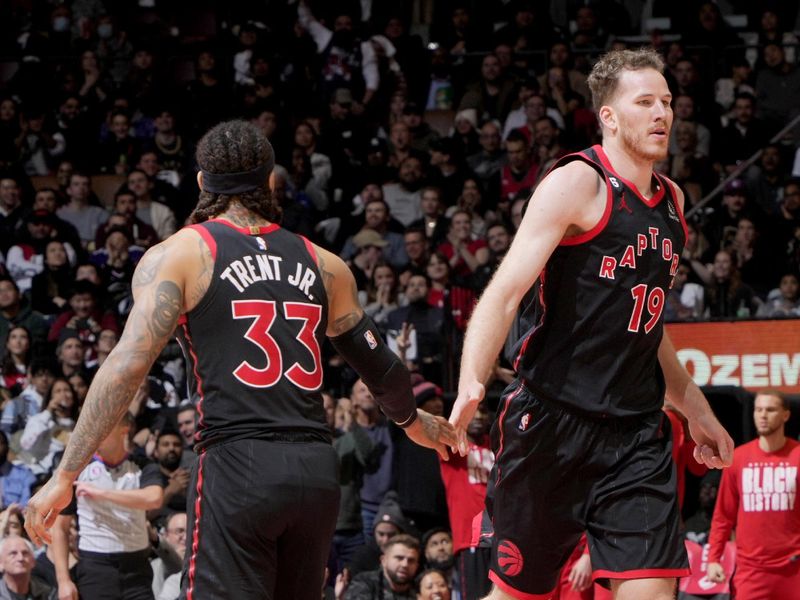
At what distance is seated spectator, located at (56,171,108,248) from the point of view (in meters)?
14.2

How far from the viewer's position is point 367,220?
43.5 feet

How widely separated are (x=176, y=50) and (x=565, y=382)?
41.7 feet

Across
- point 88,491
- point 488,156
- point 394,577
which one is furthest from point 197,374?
point 488,156

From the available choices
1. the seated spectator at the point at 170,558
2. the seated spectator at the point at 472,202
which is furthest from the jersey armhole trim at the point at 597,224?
the seated spectator at the point at 472,202

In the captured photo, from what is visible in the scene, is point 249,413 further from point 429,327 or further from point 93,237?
point 93,237

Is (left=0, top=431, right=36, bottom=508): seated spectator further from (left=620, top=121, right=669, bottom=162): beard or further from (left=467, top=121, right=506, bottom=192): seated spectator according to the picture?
(left=620, top=121, right=669, bottom=162): beard

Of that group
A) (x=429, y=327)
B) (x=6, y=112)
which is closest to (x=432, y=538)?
(x=429, y=327)

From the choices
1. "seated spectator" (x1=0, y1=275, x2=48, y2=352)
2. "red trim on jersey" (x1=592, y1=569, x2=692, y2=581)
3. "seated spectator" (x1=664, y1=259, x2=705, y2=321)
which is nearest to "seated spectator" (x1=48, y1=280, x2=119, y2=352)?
"seated spectator" (x1=0, y1=275, x2=48, y2=352)

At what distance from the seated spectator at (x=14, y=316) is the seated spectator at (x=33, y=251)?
65cm

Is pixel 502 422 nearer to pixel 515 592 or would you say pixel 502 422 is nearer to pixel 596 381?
pixel 596 381

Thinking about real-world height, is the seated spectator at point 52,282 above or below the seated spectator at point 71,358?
above

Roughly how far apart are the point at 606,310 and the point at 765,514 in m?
5.37

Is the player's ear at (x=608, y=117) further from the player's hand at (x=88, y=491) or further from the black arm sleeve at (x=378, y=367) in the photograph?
the player's hand at (x=88, y=491)

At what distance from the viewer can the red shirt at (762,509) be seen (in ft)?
30.7
